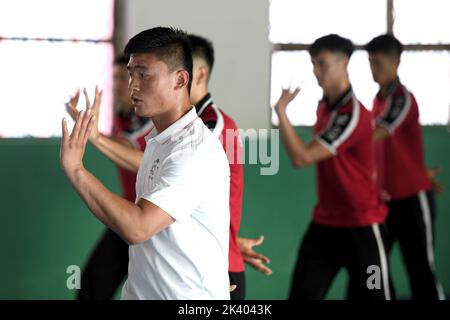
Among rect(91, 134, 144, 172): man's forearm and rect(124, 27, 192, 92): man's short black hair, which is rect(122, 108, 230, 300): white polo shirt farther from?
rect(91, 134, 144, 172): man's forearm

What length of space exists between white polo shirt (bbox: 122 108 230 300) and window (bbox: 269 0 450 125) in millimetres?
2449

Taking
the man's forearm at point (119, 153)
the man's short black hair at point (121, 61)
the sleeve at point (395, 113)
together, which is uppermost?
the man's short black hair at point (121, 61)

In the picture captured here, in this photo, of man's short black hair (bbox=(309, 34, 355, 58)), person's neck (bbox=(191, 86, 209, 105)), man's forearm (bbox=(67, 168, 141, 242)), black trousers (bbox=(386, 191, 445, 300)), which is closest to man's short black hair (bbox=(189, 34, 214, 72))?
person's neck (bbox=(191, 86, 209, 105))

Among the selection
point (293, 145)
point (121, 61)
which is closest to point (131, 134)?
point (121, 61)

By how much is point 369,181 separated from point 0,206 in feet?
6.36

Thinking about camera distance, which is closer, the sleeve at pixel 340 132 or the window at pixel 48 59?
the sleeve at pixel 340 132

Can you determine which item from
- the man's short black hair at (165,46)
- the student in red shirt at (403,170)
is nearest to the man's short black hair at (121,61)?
the student in red shirt at (403,170)

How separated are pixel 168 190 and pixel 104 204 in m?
0.16

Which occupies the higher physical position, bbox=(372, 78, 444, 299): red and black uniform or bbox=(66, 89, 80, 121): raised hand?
bbox=(66, 89, 80, 121): raised hand

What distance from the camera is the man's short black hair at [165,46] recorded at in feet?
7.42

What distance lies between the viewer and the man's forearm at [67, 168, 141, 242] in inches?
78.5

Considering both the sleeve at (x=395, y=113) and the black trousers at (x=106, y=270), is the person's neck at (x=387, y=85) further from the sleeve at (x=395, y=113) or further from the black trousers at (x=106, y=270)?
the black trousers at (x=106, y=270)
